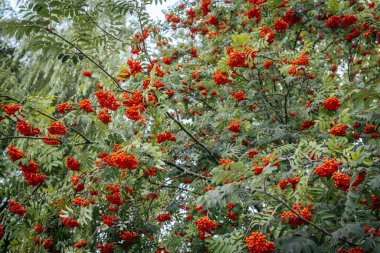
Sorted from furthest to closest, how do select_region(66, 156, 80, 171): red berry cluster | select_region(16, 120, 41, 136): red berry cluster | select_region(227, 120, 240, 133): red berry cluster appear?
select_region(227, 120, 240, 133): red berry cluster < select_region(66, 156, 80, 171): red berry cluster < select_region(16, 120, 41, 136): red berry cluster

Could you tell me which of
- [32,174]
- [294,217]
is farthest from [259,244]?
[32,174]

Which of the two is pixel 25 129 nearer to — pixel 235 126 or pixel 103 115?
pixel 103 115

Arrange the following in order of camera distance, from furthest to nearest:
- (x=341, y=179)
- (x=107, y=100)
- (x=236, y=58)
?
(x=236, y=58), (x=107, y=100), (x=341, y=179)

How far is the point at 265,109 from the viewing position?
4391 millimetres

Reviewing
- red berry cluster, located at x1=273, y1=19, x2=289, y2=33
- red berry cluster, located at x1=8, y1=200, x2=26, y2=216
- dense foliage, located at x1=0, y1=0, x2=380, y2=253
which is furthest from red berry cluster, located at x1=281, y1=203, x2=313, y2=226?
red berry cluster, located at x1=273, y1=19, x2=289, y2=33

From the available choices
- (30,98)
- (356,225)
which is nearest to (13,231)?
(30,98)

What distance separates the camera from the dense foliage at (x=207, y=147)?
2088 mm

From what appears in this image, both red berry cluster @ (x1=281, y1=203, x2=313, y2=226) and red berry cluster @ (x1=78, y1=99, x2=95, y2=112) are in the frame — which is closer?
red berry cluster @ (x1=281, y1=203, x2=313, y2=226)

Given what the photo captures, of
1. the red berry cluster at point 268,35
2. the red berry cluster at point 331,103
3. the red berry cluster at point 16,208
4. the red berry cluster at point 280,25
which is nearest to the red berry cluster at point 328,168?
the red berry cluster at point 331,103

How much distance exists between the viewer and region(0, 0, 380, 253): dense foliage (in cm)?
209

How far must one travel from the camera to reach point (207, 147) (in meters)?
4.19

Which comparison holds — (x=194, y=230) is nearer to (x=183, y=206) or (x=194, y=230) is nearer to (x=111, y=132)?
(x=183, y=206)

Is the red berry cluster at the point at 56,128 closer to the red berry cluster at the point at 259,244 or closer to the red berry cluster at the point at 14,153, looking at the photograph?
the red berry cluster at the point at 14,153

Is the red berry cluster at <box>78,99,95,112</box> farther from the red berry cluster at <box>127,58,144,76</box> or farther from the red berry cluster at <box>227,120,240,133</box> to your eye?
the red berry cluster at <box>227,120,240,133</box>
